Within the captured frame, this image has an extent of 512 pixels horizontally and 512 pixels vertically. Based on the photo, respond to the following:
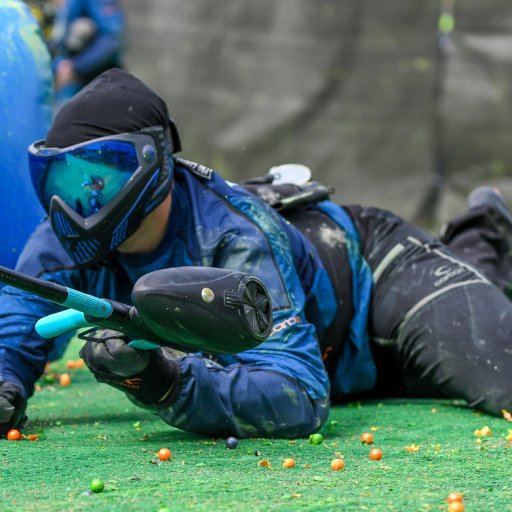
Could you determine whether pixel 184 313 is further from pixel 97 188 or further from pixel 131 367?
pixel 97 188

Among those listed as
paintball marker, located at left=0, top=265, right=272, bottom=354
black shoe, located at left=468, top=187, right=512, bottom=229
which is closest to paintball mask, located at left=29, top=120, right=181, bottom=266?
paintball marker, located at left=0, top=265, right=272, bottom=354

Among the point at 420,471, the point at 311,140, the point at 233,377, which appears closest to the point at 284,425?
the point at 233,377

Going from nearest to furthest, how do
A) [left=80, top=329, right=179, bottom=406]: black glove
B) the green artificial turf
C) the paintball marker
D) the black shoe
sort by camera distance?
the green artificial turf < the paintball marker < [left=80, top=329, right=179, bottom=406]: black glove < the black shoe

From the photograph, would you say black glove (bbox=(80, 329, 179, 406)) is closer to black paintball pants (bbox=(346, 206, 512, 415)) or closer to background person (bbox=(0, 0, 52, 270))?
black paintball pants (bbox=(346, 206, 512, 415))

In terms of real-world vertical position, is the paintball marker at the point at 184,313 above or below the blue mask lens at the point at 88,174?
below

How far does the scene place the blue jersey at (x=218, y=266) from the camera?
377 centimetres

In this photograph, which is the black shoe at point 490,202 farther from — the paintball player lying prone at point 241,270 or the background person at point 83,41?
the background person at point 83,41

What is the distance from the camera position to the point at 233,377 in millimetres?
3607

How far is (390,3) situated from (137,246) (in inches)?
275

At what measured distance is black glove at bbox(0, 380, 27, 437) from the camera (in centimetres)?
364

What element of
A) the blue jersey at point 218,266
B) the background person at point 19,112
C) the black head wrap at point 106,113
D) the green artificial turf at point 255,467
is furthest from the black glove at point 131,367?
the background person at point 19,112

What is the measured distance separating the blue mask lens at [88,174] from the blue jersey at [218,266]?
362mm

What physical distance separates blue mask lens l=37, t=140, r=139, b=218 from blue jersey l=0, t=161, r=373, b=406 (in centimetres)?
36

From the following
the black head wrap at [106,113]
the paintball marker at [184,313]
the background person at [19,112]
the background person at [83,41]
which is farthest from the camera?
the background person at [83,41]
